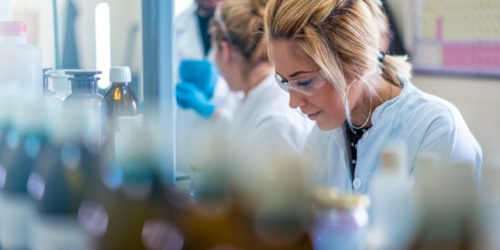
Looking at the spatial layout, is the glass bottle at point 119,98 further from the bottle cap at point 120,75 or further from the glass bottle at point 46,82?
the glass bottle at point 46,82

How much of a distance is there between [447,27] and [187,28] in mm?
1832

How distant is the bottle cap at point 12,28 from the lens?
1.53 meters

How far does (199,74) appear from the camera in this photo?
3186 millimetres

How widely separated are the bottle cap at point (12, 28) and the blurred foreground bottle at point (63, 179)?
58 cm

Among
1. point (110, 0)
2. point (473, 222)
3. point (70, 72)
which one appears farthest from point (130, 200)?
point (110, 0)

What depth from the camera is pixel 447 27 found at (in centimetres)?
421

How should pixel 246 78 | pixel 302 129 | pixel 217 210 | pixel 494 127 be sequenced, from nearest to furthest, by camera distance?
1. pixel 217 210
2. pixel 302 129
3. pixel 246 78
4. pixel 494 127

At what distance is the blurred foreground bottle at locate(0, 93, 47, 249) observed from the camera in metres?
1.08

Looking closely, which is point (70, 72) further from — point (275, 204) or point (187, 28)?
point (187, 28)

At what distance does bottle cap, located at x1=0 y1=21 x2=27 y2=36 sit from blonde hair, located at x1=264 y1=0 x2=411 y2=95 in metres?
0.73

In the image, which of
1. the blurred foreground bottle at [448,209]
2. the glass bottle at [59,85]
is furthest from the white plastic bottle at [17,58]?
the blurred foreground bottle at [448,209]

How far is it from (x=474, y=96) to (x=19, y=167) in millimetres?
3539

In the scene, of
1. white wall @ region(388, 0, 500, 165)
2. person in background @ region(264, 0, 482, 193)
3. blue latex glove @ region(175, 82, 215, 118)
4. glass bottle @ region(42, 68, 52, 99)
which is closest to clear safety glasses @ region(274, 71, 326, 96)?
person in background @ region(264, 0, 482, 193)

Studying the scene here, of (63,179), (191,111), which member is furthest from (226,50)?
(63,179)
